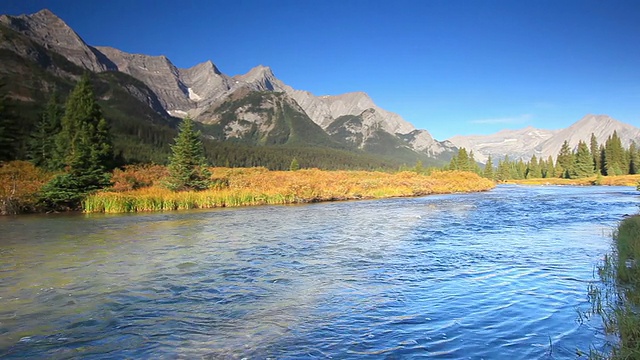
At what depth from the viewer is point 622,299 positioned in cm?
952

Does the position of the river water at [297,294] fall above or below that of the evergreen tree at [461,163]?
below

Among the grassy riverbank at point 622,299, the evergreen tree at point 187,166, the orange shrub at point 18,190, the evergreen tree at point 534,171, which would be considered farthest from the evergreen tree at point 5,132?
the evergreen tree at point 534,171

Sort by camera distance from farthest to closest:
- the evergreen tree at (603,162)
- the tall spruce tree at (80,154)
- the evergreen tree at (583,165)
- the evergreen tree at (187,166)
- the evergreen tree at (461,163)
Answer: the evergreen tree at (461,163) → the evergreen tree at (603,162) → the evergreen tree at (583,165) → the evergreen tree at (187,166) → the tall spruce tree at (80,154)

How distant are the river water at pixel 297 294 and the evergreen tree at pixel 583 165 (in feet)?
390

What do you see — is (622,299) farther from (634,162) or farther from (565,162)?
(565,162)

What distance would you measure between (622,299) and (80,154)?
43.4 metres

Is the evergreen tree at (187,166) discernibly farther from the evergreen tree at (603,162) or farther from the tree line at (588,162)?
the evergreen tree at (603,162)

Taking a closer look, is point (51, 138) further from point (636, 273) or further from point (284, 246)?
point (636, 273)

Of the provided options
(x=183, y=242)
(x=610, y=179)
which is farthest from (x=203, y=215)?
(x=610, y=179)

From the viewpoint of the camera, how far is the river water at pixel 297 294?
7543 millimetres

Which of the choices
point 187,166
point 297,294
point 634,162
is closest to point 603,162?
point 634,162

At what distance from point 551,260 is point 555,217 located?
58.0ft

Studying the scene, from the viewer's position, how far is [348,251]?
17.4m

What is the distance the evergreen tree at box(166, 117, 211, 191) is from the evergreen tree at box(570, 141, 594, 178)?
384 ft
